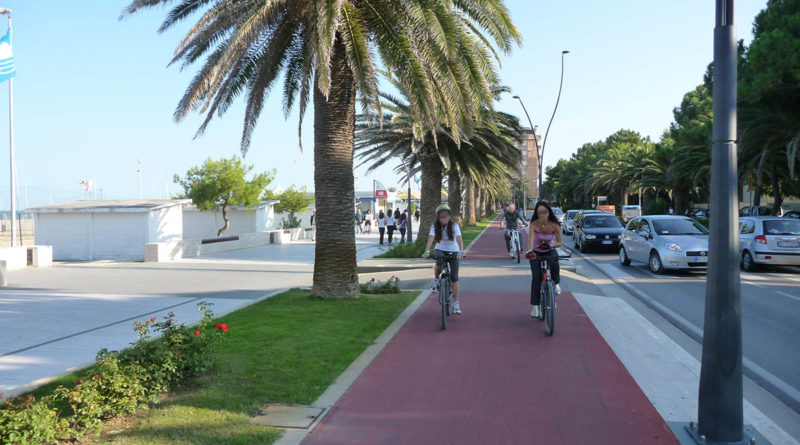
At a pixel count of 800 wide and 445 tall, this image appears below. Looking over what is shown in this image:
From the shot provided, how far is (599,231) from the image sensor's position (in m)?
23.2

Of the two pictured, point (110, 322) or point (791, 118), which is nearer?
point (110, 322)

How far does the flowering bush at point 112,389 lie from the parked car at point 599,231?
63.7 ft

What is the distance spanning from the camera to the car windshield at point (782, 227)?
15.5 meters

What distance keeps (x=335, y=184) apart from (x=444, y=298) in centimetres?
305

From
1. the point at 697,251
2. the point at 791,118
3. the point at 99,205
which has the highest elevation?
the point at 791,118

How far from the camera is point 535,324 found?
8445 millimetres

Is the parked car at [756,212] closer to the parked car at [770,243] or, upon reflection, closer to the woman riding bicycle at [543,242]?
the parked car at [770,243]

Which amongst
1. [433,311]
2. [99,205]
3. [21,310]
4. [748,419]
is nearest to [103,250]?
[99,205]

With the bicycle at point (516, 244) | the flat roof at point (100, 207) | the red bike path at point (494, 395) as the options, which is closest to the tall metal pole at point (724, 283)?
the red bike path at point (494, 395)

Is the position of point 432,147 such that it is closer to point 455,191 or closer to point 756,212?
point 455,191

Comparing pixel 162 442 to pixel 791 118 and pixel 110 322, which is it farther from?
pixel 791 118

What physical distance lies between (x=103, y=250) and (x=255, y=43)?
55.0 feet

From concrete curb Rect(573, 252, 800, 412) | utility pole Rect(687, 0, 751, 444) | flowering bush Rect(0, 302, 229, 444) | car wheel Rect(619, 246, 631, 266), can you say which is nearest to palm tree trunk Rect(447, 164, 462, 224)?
car wheel Rect(619, 246, 631, 266)

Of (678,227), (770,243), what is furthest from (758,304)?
(678,227)
